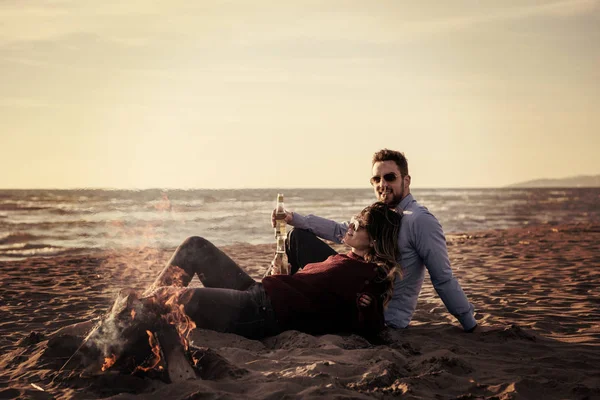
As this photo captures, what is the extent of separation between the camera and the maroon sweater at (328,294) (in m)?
4.56

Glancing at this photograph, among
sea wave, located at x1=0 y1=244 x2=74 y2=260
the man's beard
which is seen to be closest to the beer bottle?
the man's beard

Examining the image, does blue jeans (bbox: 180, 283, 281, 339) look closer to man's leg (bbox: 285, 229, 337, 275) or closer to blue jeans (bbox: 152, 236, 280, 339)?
blue jeans (bbox: 152, 236, 280, 339)

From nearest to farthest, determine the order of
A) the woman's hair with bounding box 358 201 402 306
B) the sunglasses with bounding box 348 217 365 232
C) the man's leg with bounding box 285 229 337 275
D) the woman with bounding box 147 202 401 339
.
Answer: the woman with bounding box 147 202 401 339 < the woman's hair with bounding box 358 201 402 306 < the sunglasses with bounding box 348 217 365 232 < the man's leg with bounding box 285 229 337 275

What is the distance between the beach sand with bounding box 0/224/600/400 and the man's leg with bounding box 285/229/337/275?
3.02 feet

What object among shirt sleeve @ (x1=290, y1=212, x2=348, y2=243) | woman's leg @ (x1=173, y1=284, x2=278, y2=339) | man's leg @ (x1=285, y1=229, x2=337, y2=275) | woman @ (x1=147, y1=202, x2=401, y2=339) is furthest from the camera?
shirt sleeve @ (x1=290, y1=212, x2=348, y2=243)

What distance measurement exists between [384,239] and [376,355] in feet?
3.16

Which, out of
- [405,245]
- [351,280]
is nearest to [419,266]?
[405,245]

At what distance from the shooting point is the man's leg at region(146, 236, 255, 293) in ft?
16.0

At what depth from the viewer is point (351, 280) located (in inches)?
181

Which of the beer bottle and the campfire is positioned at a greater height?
the beer bottle

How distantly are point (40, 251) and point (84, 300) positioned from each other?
9976 millimetres

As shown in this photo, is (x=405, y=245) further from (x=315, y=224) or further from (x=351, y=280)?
(x=315, y=224)

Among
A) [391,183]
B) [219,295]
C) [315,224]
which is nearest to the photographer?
[219,295]

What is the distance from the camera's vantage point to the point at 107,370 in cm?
398
